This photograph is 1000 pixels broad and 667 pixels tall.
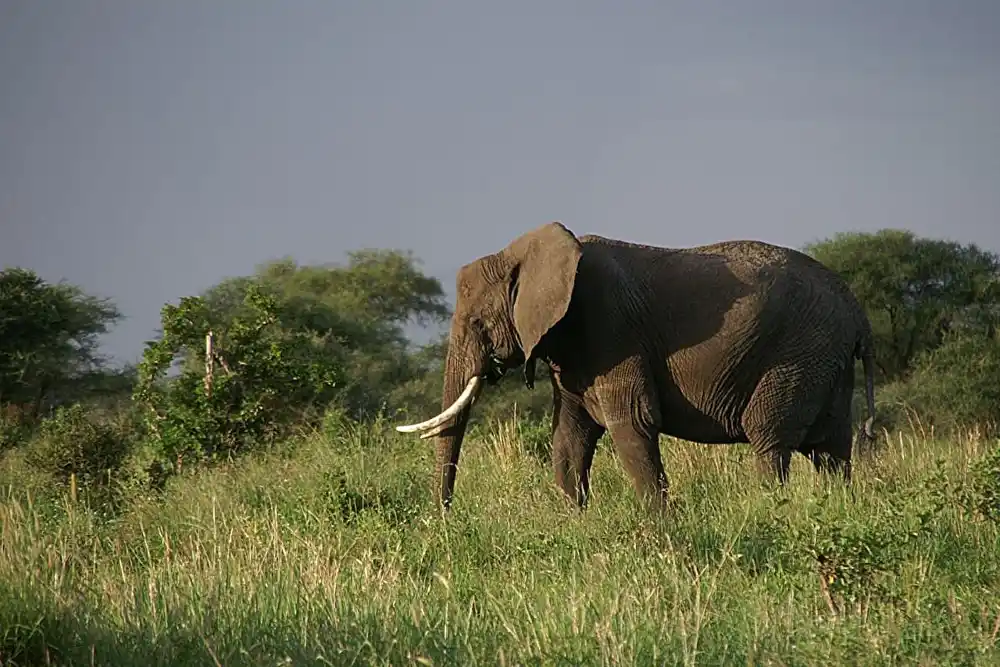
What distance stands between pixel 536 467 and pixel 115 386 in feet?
41.0

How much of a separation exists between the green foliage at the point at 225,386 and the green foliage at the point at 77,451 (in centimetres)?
37

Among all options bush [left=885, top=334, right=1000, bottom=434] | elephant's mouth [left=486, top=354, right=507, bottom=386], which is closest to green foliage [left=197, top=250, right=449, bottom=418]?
elephant's mouth [left=486, top=354, right=507, bottom=386]

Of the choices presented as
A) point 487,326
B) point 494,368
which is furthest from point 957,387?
point 487,326

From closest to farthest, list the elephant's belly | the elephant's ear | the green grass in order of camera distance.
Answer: the green grass < the elephant's ear < the elephant's belly

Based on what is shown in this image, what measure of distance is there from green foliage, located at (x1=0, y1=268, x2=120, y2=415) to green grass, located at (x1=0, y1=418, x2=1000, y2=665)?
10597 mm

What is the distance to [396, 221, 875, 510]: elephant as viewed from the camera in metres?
8.77

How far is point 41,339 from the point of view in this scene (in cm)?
2086

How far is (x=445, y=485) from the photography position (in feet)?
29.5

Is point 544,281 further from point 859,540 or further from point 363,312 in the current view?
point 363,312

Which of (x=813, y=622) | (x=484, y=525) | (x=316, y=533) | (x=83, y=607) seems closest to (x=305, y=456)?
(x=316, y=533)

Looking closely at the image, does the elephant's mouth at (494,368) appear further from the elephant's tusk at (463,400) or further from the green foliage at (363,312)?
the green foliage at (363,312)

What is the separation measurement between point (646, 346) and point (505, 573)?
239cm

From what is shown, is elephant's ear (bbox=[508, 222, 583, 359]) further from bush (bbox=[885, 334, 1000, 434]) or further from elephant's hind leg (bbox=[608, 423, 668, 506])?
bush (bbox=[885, 334, 1000, 434])

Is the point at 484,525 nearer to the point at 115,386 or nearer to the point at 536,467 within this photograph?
the point at 536,467
